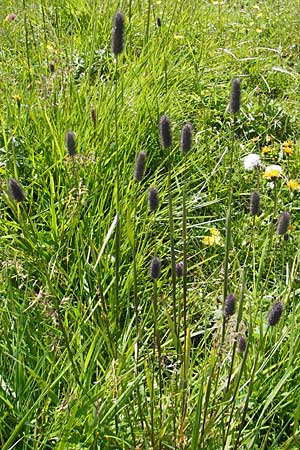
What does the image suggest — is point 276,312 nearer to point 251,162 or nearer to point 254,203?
point 254,203

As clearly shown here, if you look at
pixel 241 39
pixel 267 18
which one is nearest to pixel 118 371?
pixel 241 39

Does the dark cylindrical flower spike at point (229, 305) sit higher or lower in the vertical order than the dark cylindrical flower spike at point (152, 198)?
lower

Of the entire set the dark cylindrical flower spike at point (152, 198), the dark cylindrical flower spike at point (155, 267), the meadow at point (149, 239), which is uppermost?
the dark cylindrical flower spike at point (152, 198)

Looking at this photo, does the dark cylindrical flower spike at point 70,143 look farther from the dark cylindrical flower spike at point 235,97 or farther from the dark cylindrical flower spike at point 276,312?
the dark cylindrical flower spike at point 276,312

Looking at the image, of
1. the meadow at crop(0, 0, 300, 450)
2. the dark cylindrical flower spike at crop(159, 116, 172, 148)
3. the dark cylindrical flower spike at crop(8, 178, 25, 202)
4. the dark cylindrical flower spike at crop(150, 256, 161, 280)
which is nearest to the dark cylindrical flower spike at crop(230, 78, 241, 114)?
the meadow at crop(0, 0, 300, 450)

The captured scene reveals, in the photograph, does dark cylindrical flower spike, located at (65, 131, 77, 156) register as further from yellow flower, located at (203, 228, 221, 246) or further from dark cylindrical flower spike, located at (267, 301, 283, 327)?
yellow flower, located at (203, 228, 221, 246)

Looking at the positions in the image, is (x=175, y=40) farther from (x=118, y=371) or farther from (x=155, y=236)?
(x=118, y=371)

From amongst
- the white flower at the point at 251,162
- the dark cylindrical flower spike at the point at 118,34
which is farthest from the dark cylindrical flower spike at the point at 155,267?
the white flower at the point at 251,162

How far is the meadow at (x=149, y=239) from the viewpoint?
45.4 inches

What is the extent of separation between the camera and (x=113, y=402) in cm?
120

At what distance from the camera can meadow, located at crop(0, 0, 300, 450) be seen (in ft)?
3.79

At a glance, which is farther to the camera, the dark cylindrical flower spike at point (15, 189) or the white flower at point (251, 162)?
the white flower at point (251, 162)

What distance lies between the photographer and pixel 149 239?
6.06 ft

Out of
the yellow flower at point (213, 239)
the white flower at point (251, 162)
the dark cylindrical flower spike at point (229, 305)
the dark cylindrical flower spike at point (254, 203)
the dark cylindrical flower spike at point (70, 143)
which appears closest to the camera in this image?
the dark cylindrical flower spike at point (229, 305)
